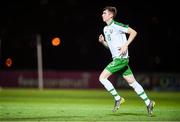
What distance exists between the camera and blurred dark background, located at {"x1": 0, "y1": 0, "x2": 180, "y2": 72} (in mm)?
48312

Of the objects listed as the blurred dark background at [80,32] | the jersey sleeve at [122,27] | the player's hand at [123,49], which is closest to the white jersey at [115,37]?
the jersey sleeve at [122,27]

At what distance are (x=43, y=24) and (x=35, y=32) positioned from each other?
120cm

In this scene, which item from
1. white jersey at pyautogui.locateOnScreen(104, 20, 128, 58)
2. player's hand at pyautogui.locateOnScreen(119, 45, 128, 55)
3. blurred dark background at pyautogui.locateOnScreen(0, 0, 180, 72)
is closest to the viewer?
player's hand at pyautogui.locateOnScreen(119, 45, 128, 55)

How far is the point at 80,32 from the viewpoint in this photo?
52.4 metres

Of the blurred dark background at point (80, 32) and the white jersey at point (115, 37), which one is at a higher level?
the blurred dark background at point (80, 32)

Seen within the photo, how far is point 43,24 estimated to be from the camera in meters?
52.2

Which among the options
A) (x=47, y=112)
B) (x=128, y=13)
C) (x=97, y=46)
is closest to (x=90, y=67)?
(x=97, y=46)

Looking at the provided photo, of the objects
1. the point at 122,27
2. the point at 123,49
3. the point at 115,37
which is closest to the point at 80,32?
the point at 115,37

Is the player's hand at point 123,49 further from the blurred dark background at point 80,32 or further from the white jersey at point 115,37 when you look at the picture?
the blurred dark background at point 80,32

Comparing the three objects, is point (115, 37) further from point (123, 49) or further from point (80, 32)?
point (80, 32)

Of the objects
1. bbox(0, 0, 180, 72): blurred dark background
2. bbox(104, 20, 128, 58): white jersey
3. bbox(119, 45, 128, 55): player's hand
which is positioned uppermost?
bbox(0, 0, 180, 72): blurred dark background

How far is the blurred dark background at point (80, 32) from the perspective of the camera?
48.3m

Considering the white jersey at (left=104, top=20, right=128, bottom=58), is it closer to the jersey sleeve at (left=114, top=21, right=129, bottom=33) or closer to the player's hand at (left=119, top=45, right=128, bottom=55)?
the jersey sleeve at (left=114, top=21, right=129, bottom=33)

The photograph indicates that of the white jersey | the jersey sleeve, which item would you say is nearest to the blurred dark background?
the white jersey
